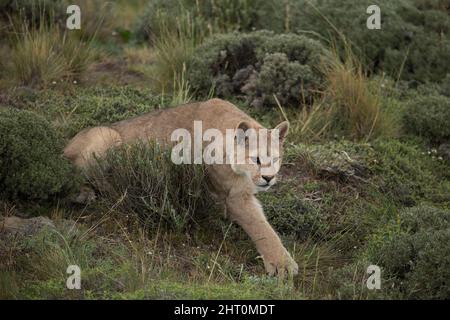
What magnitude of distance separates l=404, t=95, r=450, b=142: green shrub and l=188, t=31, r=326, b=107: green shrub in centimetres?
135

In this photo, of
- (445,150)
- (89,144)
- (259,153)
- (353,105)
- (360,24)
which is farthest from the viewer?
(360,24)

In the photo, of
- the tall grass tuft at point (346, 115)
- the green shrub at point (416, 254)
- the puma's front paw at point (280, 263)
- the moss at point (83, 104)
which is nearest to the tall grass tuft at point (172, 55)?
the moss at point (83, 104)

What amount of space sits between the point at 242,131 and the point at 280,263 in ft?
4.29

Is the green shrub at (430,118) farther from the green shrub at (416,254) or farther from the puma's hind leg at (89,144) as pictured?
the puma's hind leg at (89,144)

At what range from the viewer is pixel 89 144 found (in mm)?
8539

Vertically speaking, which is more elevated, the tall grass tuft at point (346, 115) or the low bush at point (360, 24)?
the low bush at point (360, 24)

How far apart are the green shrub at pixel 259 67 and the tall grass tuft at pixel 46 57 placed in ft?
5.49

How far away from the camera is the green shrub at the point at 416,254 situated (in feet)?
22.3

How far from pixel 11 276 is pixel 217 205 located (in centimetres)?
236

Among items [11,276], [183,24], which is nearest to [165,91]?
[183,24]

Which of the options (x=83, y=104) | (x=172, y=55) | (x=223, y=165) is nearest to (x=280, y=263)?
(x=223, y=165)

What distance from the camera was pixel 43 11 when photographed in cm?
1195

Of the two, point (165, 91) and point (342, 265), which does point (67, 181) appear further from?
point (165, 91)

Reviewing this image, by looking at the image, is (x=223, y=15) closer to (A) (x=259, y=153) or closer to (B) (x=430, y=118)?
(B) (x=430, y=118)
